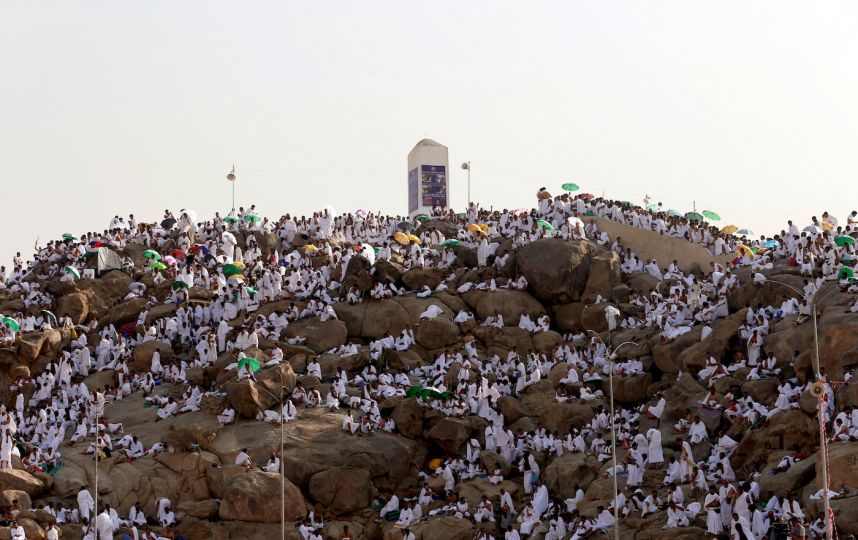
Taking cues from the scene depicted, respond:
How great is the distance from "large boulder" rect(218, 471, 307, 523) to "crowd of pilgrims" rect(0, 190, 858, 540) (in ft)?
2.72

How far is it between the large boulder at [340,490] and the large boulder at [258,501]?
3.09ft

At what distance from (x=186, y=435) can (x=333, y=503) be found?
5.94 m

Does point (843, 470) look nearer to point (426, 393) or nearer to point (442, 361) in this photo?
point (426, 393)

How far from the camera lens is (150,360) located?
53.4 m

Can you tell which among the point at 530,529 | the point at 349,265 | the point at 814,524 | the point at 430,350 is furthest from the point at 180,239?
the point at 814,524

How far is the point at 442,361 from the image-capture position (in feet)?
172

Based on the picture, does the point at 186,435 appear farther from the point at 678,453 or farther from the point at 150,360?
the point at 678,453

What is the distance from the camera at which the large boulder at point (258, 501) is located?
43781 millimetres

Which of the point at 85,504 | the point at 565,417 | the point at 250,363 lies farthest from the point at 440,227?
the point at 85,504

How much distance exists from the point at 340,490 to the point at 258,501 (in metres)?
2.97

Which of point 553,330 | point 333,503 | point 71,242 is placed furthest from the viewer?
point 71,242

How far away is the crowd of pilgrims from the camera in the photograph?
4184cm

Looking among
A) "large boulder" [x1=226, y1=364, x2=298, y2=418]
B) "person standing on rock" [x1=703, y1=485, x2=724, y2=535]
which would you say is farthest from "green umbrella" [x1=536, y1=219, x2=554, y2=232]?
"person standing on rock" [x1=703, y1=485, x2=724, y2=535]

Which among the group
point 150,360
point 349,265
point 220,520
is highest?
point 349,265
